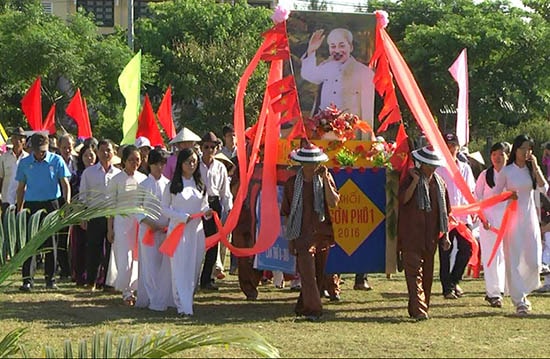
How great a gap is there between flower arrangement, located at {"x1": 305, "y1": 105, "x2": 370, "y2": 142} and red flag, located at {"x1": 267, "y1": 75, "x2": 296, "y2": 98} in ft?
1.50

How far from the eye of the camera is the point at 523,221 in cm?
1078

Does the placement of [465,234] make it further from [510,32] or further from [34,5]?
[34,5]

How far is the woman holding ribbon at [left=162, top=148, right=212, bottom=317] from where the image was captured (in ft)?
34.4

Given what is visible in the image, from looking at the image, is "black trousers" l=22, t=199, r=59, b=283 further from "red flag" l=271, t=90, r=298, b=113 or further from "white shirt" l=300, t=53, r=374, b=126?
"white shirt" l=300, t=53, r=374, b=126

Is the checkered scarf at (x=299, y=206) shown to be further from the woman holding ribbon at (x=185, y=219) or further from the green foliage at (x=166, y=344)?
the green foliage at (x=166, y=344)

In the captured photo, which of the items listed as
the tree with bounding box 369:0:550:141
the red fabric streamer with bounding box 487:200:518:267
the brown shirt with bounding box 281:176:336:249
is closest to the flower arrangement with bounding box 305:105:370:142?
the brown shirt with bounding box 281:176:336:249

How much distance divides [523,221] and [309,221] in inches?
89.0

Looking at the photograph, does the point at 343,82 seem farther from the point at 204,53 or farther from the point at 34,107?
the point at 204,53

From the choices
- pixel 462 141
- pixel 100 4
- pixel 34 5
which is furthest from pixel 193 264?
pixel 100 4

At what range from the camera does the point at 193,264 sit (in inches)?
420

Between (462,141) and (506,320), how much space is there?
363 centimetres

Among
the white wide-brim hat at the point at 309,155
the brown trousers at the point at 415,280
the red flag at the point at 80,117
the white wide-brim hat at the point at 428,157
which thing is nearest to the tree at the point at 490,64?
the red flag at the point at 80,117

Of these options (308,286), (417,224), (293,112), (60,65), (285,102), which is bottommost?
(308,286)

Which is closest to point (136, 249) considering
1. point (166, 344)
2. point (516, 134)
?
point (166, 344)
